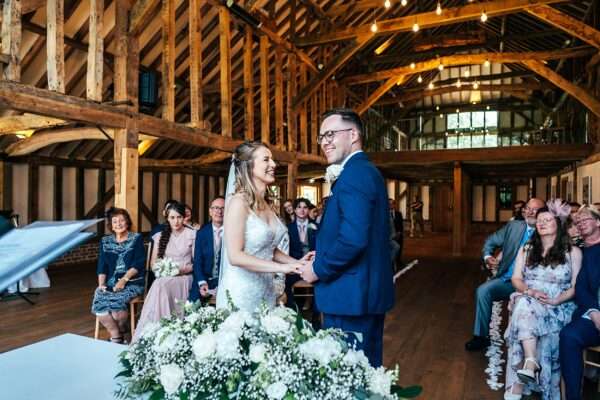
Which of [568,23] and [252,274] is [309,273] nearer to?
[252,274]

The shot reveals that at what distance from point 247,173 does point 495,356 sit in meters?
3.11

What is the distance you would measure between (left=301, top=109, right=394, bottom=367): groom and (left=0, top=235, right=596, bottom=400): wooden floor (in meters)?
1.69

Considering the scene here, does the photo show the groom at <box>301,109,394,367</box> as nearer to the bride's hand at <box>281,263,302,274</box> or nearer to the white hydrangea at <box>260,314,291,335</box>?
the bride's hand at <box>281,263,302,274</box>

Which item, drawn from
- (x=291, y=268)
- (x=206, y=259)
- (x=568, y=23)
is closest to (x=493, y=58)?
(x=568, y=23)

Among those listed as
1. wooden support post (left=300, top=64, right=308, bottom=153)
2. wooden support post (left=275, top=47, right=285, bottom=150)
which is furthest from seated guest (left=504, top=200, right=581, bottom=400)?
wooden support post (left=300, top=64, right=308, bottom=153)

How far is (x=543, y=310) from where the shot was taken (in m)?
3.11

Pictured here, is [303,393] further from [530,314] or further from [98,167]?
[98,167]

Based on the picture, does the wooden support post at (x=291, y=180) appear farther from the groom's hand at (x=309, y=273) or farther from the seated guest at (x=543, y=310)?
the groom's hand at (x=309, y=273)

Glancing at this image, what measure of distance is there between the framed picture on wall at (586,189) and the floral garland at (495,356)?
19.7ft

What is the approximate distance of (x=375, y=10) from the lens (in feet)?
34.2

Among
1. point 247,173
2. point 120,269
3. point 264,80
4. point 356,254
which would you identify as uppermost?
point 264,80

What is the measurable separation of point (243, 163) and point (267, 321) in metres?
1.25

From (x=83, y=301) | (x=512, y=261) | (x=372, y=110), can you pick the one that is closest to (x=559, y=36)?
(x=372, y=110)

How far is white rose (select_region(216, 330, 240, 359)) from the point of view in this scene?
1.10 meters
